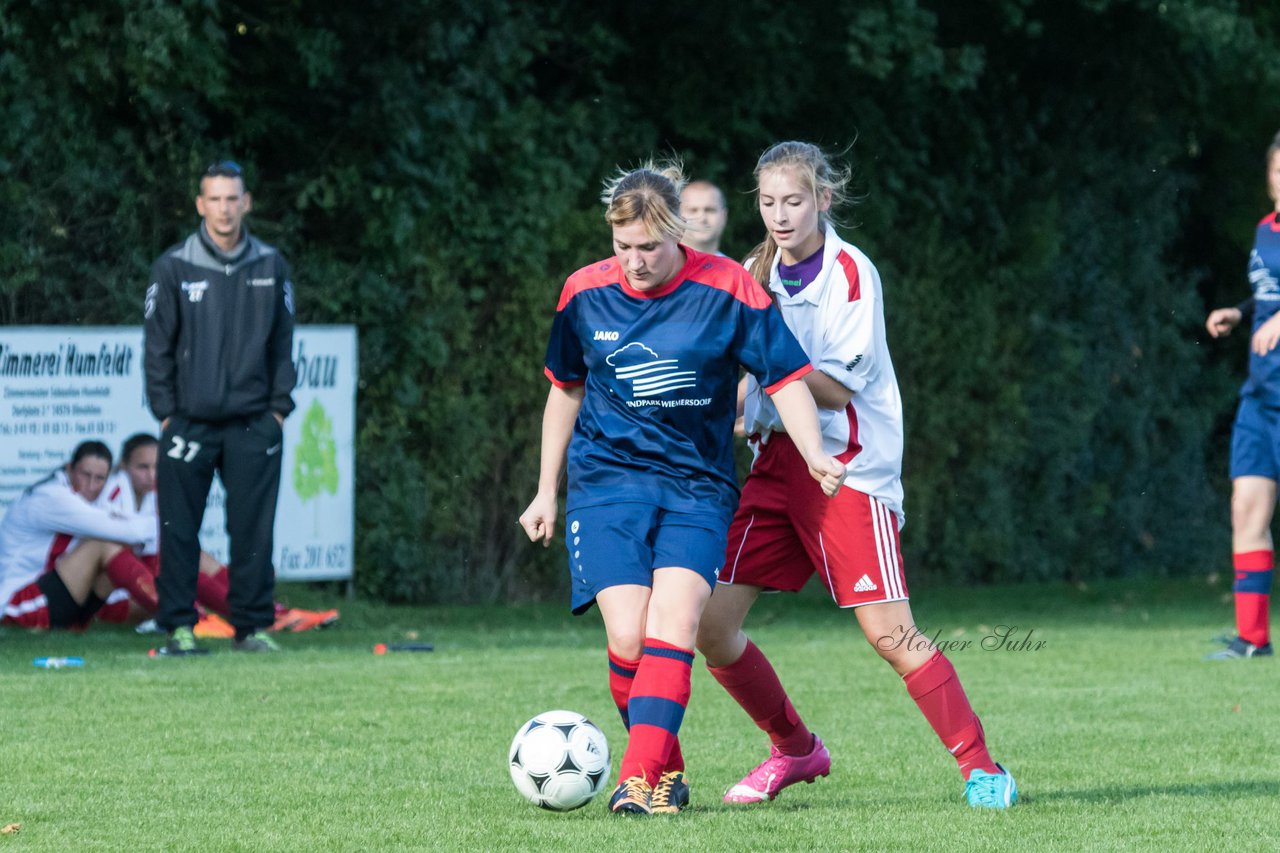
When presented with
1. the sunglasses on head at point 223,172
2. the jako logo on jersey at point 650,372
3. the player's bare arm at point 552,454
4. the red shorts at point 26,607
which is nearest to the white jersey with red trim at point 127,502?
the red shorts at point 26,607

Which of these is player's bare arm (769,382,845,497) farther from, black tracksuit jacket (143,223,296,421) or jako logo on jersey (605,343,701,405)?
black tracksuit jacket (143,223,296,421)

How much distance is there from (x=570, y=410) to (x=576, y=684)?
10.9ft

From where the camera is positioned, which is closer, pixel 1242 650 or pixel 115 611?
pixel 1242 650

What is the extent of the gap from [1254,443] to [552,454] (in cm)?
576

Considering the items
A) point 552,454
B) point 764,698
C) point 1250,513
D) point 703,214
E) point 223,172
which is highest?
point 223,172

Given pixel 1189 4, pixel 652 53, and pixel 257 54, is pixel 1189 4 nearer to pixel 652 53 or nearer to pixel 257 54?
pixel 652 53

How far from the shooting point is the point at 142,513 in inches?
456

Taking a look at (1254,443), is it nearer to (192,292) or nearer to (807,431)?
(807,431)

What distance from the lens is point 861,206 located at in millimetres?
16156

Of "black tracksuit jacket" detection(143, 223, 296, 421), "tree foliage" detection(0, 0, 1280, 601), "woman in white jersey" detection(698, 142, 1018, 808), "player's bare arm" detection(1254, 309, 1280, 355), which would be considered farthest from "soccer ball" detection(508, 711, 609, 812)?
"tree foliage" detection(0, 0, 1280, 601)

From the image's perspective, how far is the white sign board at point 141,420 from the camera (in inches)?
447

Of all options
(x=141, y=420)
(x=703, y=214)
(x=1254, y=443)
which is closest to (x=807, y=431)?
(x=703, y=214)

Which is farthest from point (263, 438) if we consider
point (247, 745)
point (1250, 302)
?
point (1250, 302)

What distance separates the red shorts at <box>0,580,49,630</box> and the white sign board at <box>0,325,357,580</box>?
53cm
